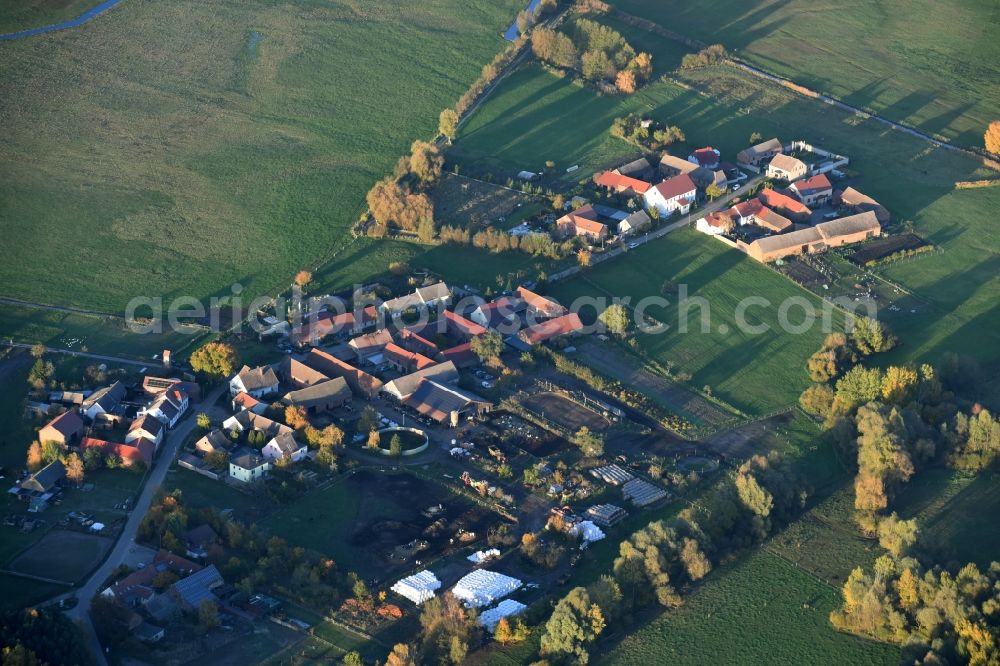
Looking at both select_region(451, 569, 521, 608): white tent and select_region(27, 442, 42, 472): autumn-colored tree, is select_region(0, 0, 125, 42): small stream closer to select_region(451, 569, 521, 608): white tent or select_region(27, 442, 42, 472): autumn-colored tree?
select_region(27, 442, 42, 472): autumn-colored tree

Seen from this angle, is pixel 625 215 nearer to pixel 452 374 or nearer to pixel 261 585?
pixel 452 374

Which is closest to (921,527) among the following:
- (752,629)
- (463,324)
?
(752,629)

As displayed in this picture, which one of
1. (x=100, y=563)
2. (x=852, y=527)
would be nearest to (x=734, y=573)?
(x=852, y=527)

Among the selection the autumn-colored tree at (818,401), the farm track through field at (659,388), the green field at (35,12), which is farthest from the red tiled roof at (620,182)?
the green field at (35,12)

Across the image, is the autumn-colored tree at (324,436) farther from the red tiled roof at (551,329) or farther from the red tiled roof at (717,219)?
the red tiled roof at (717,219)

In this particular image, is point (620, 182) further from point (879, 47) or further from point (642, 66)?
point (879, 47)
